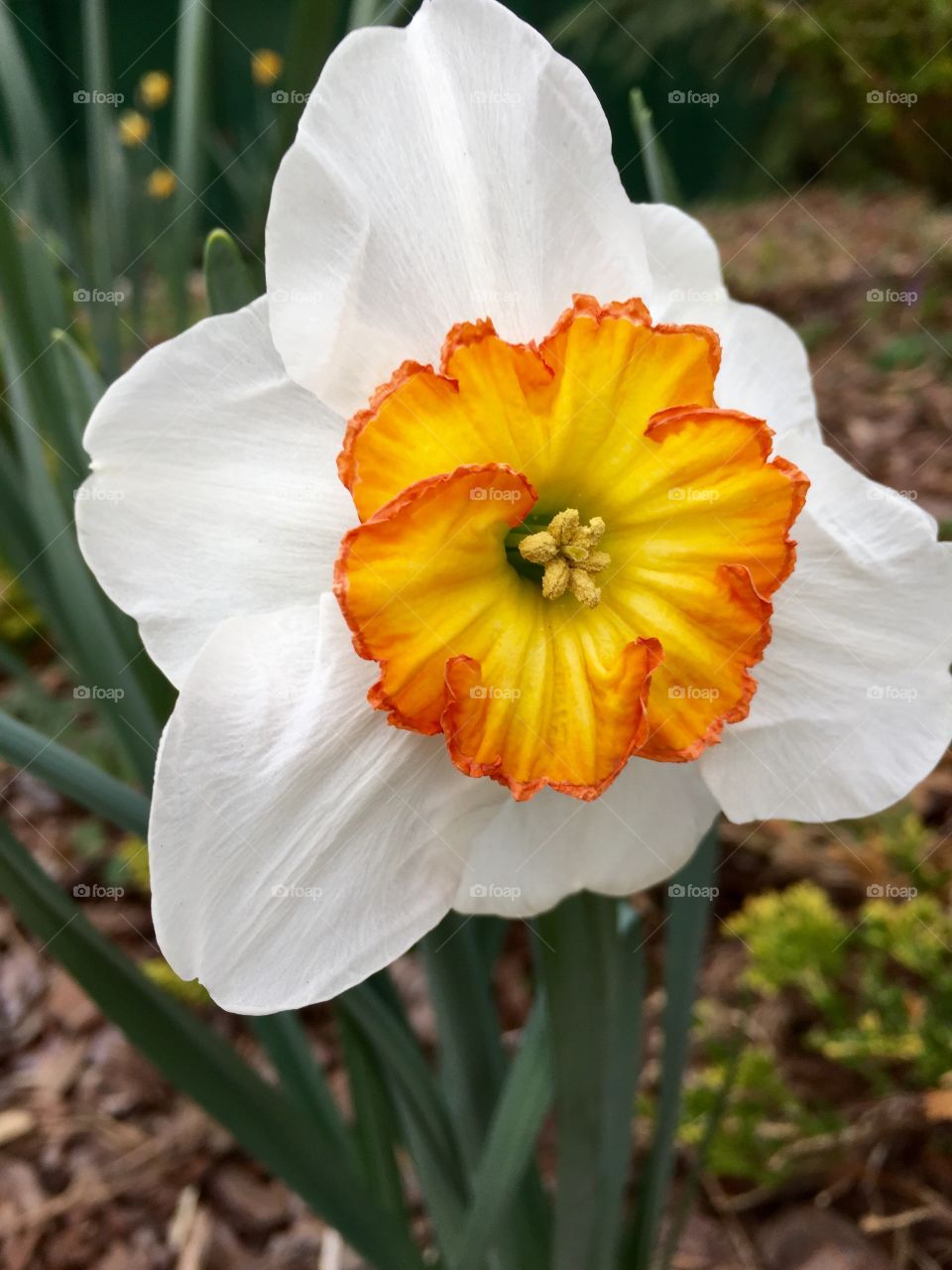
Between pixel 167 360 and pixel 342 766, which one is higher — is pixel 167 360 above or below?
above

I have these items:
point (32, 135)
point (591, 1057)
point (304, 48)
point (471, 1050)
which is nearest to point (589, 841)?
point (591, 1057)

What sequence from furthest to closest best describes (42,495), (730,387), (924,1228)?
(924,1228) → (42,495) → (730,387)

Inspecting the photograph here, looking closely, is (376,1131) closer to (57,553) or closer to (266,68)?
(57,553)

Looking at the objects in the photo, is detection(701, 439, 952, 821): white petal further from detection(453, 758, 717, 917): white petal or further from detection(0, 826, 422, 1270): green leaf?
detection(0, 826, 422, 1270): green leaf

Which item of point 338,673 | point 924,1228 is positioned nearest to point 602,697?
point 338,673

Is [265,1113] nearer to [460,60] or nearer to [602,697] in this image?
[602,697]

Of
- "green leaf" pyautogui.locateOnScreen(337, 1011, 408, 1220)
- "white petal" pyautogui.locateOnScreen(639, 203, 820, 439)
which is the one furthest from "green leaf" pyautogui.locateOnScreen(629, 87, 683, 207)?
"green leaf" pyautogui.locateOnScreen(337, 1011, 408, 1220)
